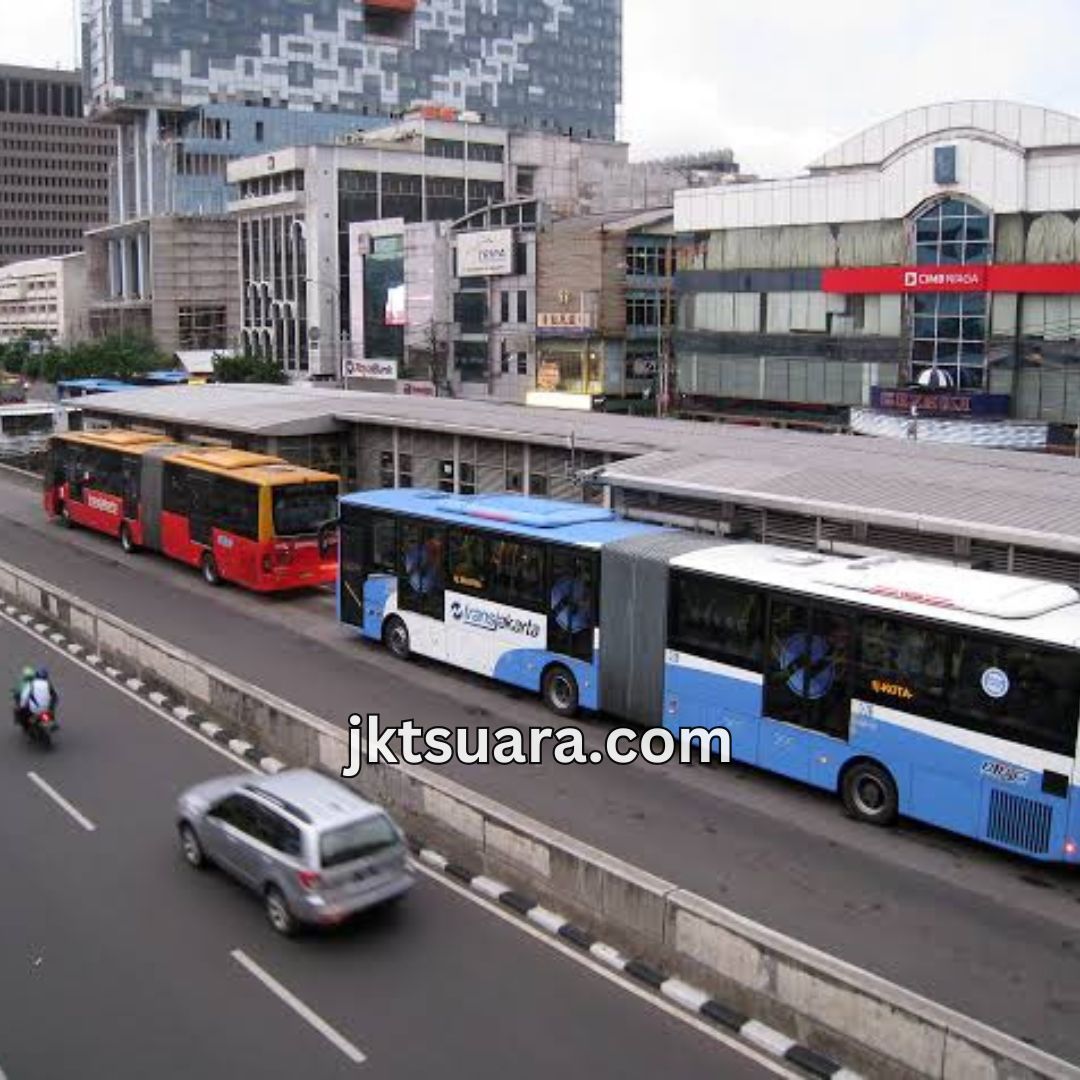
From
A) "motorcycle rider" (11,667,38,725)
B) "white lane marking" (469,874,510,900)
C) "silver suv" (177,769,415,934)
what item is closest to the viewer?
"silver suv" (177,769,415,934)

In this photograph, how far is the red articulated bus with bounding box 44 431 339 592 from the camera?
27.0 m

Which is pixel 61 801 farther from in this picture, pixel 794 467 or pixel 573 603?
pixel 794 467

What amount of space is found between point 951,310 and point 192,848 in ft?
135

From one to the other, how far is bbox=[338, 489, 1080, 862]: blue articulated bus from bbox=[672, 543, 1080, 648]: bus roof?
26 millimetres

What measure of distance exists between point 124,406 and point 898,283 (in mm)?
27903

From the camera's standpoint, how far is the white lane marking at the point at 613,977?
9.72m

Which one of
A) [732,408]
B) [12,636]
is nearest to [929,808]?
[12,636]

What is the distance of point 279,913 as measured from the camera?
11.9 meters

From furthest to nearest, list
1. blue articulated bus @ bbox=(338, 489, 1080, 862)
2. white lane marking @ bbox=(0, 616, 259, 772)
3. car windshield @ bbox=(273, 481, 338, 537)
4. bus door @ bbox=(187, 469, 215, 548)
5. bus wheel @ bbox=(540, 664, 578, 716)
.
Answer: bus door @ bbox=(187, 469, 215, 548) → car windshield @ bbox=(273, 481, 338, 537) → bus wheel @ bbox=(540, 664, 578, 716) → white lane marking @ bbox=(0, 616, 259, 772) → blue articulated bus @ bbox=(338, 489, 1080, 862)

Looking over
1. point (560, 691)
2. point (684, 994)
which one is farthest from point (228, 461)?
point (684, 994)

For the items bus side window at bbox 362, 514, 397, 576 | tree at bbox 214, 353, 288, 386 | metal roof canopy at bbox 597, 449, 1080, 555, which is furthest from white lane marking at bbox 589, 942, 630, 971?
tree at bbox 214, 353, 288, 386

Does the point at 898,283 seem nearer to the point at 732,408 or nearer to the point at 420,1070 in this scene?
the point at 732,408

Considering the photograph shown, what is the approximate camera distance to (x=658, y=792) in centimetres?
1589

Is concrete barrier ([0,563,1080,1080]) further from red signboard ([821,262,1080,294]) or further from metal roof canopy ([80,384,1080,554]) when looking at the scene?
red signboard ([821,262,1080,294])
